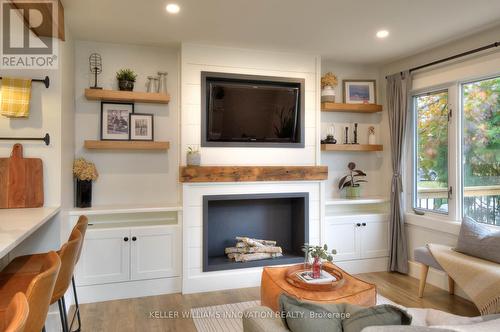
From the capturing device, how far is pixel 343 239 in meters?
4.25

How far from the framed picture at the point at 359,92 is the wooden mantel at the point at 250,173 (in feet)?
3.70

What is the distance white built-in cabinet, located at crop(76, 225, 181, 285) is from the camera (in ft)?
11.2

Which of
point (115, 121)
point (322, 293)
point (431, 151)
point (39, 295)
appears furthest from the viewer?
point (431, 151)

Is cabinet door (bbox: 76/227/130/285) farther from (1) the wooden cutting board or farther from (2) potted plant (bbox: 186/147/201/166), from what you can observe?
(2) potted plant (bbox: 186/147/201/166)

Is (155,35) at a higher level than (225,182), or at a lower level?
higher

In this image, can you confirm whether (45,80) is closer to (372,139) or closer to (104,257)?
(104,257)

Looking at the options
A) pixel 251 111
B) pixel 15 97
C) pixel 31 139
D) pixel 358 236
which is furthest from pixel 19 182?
pixel 358 236

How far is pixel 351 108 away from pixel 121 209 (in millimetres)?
2972

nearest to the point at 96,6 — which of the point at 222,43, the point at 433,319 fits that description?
the point at 222,43

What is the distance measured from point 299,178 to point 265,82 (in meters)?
1.16

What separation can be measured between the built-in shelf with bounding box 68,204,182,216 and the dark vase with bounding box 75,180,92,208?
3.8 inches

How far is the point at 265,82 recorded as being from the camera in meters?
4.02

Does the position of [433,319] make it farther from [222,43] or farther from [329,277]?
[222,43]

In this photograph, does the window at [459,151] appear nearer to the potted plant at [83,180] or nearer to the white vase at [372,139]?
the white vase at [372,139]
